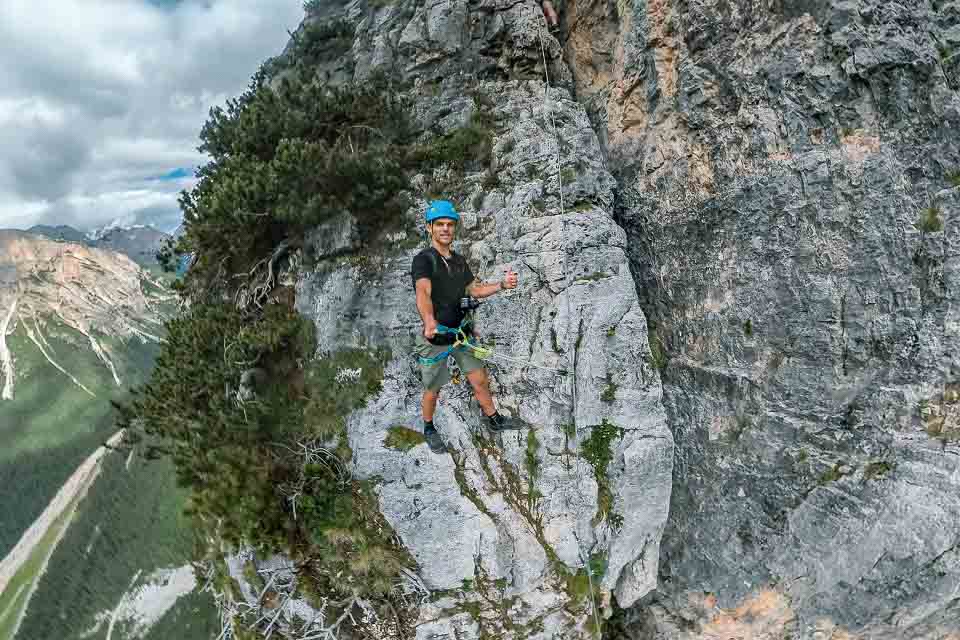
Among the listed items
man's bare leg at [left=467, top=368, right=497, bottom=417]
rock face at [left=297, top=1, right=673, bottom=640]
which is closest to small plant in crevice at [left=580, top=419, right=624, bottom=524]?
rock face at [left=297, top=1, right=673, bottom=640]

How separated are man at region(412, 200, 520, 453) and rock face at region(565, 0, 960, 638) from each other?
378 cm

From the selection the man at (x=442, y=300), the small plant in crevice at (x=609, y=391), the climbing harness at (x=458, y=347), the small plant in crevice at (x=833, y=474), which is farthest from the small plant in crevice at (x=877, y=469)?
the climbing harness at (x=458, y=347)

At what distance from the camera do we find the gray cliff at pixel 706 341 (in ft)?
19.3

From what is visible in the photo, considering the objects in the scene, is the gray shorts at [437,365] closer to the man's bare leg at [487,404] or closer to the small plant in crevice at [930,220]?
the man's bare leg at [487,404]

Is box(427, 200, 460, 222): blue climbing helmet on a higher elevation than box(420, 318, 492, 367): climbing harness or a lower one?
higher

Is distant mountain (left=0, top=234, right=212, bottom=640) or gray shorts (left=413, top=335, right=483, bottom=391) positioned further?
distant mountain (left=0, top=234, right=212, bottom=640)

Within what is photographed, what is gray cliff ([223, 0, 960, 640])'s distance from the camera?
588cm

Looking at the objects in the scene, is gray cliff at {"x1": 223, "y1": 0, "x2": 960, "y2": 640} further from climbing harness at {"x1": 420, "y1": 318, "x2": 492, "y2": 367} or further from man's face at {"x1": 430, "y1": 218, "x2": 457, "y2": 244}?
man's face at {"x1": 430, "y1": 218, "x2": 457, "y2": 244}

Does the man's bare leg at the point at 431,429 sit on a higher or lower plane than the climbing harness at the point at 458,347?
lower

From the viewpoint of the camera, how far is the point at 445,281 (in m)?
5.74

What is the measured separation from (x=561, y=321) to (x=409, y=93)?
6498mm

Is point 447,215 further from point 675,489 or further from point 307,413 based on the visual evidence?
point 675,489

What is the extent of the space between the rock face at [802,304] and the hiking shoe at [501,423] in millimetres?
2988

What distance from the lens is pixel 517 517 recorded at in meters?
6.92
